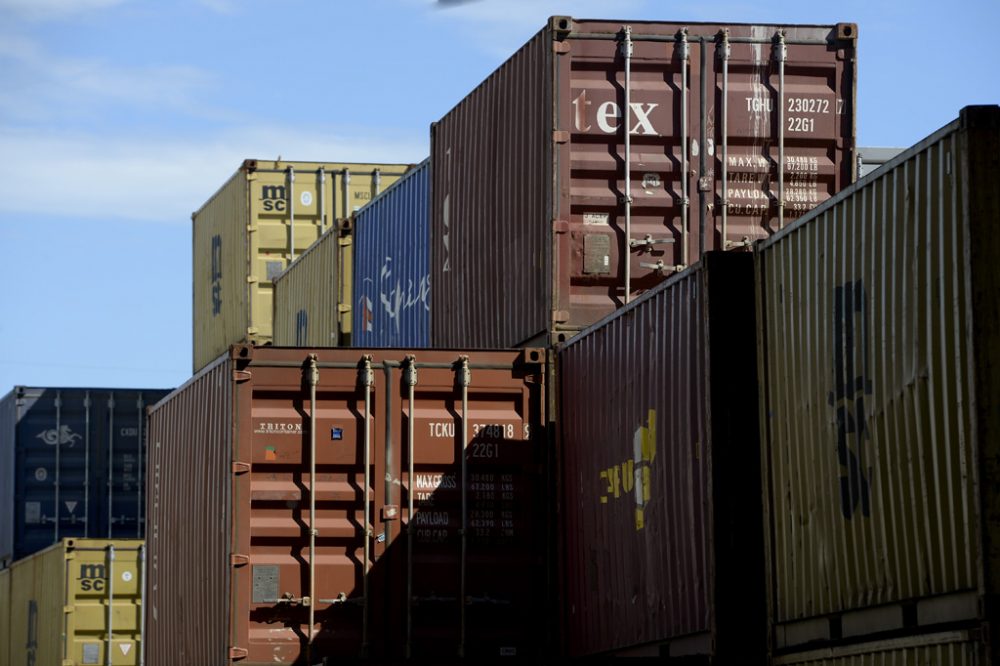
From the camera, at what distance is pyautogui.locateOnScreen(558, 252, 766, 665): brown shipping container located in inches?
406

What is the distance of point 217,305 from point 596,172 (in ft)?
53.6

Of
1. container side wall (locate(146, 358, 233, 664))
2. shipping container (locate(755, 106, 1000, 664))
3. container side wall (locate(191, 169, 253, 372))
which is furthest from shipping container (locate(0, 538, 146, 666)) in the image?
shipping container (locate(755, 106, 1000, 664))

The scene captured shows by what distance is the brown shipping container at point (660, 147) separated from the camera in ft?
46.8

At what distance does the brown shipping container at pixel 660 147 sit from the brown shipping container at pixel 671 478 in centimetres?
111

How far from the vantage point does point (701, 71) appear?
14.4 m

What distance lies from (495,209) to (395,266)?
4298 millimetres

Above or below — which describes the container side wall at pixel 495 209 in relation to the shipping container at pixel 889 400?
above

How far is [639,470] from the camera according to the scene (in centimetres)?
1181

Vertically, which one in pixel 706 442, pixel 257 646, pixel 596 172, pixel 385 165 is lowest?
pixel 257 646

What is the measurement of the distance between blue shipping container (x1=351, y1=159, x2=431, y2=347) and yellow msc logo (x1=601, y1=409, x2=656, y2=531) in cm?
629

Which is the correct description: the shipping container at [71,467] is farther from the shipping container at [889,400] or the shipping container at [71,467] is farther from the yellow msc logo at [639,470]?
the shipping container at [889,400]

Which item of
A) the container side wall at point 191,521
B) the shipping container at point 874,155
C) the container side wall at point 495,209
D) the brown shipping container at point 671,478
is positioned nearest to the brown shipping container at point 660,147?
the container side wall at point 495,209

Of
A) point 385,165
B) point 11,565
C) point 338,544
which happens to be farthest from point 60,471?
point 338,544

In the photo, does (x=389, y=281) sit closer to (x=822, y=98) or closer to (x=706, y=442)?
(x=822, y=98)
